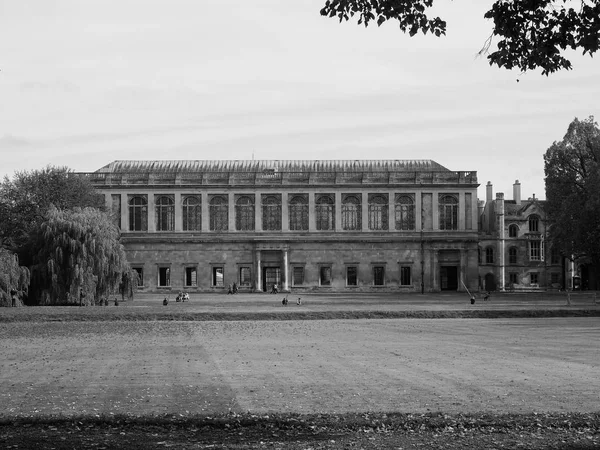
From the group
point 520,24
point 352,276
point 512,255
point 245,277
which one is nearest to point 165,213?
point 245,277

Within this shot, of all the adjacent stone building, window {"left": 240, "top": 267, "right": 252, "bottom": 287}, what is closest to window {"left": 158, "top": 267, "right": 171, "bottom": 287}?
the adjacent stone building

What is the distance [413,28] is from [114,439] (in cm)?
823

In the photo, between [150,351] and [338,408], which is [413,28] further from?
[150,351]

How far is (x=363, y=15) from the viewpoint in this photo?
1606cm

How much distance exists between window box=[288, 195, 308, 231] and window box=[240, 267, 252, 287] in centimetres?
722

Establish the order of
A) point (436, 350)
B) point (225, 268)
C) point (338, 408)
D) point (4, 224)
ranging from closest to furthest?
1. point (338, 408)
2. point (436, 350)
3. point (4, 224)
4. point (225, 268)

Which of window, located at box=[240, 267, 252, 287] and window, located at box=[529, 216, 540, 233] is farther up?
window, located at box=[529, 216, 540, 233]

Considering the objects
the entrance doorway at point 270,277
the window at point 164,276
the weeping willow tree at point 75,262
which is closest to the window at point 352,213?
the entrance doorway at point 270,277

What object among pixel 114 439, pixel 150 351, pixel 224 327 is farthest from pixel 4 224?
pixel 114 439

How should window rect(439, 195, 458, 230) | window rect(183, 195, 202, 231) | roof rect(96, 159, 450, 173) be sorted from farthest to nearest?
1. roof rect(96, 159, 450, 173)
2. window rect(439, 195, 458, 230)
3. window rect(183, 195, 202, 231)

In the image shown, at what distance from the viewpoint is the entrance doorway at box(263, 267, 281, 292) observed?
114 m

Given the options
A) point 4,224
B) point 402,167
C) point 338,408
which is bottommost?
point 338,408

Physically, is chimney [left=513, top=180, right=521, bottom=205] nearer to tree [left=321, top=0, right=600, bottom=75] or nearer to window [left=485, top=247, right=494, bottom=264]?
window [left=485, top=247, right=494, bottom=264]

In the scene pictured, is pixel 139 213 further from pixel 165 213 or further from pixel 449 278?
pixel 449 278
